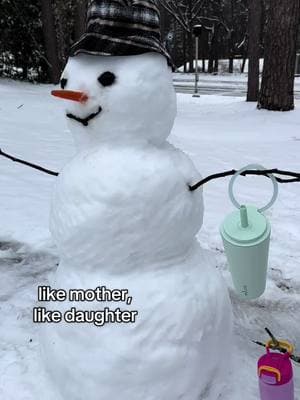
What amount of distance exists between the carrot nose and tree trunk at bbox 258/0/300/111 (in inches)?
285

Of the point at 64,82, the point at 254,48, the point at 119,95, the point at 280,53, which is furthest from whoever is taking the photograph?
the point at 254,48

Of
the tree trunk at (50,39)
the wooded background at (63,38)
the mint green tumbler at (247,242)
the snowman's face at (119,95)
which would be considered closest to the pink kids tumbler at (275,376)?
the mint green tumbler at (247,242)

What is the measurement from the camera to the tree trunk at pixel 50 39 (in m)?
12.0

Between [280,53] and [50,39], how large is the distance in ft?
20.9

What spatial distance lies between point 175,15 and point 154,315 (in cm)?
2922

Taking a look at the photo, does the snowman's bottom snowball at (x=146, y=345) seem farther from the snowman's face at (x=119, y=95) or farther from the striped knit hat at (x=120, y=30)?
the striped knit hat at (x=120, y=30)

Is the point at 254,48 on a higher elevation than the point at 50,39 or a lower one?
lower

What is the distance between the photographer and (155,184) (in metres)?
2.00

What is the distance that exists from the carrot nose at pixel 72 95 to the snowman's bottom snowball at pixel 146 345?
71 centimetres

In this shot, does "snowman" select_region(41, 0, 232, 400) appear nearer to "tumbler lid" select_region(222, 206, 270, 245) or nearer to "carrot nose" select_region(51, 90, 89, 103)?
"carrot nose" select_region(51, 90, 89, 103)

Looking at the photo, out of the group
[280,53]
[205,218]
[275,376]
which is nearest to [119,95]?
[275,376]

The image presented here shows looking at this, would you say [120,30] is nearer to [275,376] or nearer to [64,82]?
[64,82]

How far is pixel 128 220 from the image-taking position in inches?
78.2

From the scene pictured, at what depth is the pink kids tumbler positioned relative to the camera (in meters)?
2.02
